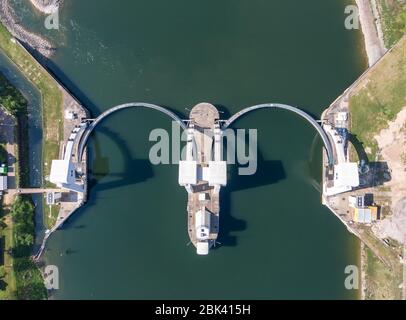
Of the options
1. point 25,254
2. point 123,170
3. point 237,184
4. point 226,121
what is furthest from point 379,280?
point 25,254

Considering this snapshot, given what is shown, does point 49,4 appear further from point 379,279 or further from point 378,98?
point 379,279

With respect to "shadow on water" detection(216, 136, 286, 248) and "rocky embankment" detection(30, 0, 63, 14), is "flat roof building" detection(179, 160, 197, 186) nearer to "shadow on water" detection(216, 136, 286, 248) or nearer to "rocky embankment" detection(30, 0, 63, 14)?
"shadow on water" detection(216, 136, 286, 248)

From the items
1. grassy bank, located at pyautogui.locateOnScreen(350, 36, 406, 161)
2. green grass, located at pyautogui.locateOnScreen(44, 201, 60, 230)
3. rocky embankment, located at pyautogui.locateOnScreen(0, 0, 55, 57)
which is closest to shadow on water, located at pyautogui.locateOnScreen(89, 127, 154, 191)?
green grass, located at pyautogui.locateOnScreen(44, 201, 60, 230)

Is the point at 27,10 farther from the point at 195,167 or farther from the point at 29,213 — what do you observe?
the point at 195,167

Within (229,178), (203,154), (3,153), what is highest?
(3,153)

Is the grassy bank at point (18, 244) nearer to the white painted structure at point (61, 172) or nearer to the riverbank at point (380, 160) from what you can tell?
the white painted structure at point (61, 172)

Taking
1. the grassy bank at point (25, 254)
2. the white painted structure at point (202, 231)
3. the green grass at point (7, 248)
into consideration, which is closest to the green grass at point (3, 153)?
the grassy bank at point (25, 254)
